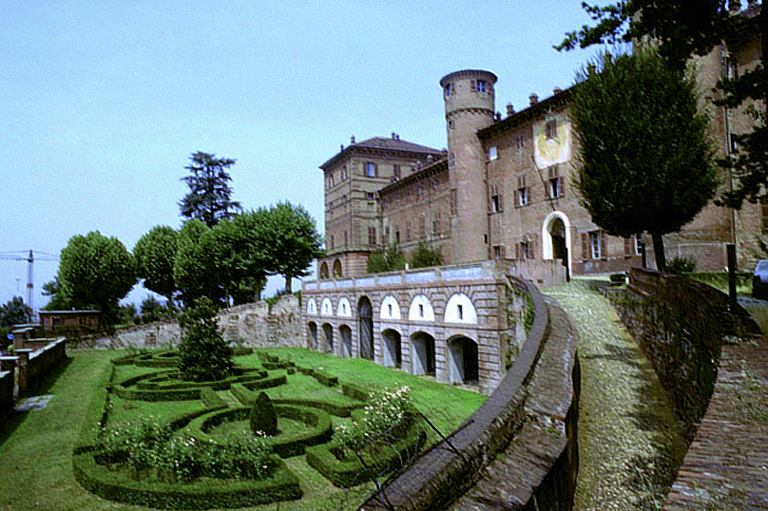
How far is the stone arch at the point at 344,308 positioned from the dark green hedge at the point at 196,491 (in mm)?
24493

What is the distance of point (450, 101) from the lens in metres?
41.8

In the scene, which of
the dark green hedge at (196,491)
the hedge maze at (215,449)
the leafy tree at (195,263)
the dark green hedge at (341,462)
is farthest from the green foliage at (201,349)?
the leafy tree at (195,263)

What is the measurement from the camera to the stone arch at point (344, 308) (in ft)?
125

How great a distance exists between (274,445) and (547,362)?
10057mm

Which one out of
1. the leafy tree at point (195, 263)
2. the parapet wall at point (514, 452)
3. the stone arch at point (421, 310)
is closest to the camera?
the parapet wall at point (514, 452)

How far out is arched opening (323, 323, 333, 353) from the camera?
4262 centimetres

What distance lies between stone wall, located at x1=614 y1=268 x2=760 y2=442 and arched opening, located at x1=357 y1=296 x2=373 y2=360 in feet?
73.0

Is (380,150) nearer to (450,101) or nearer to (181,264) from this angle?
(450,101)

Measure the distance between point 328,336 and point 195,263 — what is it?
18.2m

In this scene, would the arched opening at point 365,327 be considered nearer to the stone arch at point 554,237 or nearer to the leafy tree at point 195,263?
the stone arch at point 554,237

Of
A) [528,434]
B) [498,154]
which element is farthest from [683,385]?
[498,154]

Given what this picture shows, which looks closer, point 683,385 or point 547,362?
point 547,362

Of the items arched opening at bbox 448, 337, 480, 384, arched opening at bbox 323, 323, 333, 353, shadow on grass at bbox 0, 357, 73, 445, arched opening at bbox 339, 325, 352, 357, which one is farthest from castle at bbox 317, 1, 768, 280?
shadow on grass at bbox 0, 357, 73, 445

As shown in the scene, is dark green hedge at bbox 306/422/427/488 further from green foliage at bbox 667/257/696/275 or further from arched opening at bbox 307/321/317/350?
arched opening at bbox 307/321/317/350
